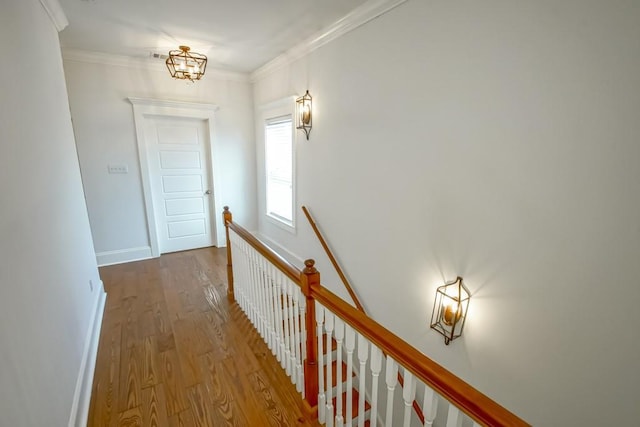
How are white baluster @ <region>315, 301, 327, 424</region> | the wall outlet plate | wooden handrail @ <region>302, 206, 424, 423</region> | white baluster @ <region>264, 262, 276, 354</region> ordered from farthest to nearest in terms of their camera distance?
the wall outlet plate, wooden handrail @ <region>302, 206, 424, 423</region>, white baluster @ <region>264, 262, 276, 354</region>, white baluster @ <region>315, 301, 327, 424</region>

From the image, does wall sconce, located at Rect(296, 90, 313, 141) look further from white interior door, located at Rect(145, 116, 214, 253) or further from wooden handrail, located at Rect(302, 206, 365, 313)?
white interior door, located at Rect(145, 116, 214, 253)

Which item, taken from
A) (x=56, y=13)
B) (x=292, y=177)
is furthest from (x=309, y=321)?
(x=56, y=13)

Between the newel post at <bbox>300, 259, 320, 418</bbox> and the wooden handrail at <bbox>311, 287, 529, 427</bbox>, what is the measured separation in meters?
0.27

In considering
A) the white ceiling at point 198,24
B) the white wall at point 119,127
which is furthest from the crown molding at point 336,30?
the white wall at point 119,127

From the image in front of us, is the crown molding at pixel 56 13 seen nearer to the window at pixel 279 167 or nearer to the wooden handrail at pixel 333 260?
the window at pixel 279 167

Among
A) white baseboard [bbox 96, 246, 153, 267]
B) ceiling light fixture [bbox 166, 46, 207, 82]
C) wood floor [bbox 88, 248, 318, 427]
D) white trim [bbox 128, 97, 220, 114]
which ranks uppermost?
ceiling light fixture [bbox 166, 46, 207, 82]

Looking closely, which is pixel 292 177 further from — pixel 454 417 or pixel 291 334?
pixel 454 417

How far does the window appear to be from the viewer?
12.9 ft

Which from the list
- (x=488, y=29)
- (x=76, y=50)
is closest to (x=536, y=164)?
(x=488, y=29)

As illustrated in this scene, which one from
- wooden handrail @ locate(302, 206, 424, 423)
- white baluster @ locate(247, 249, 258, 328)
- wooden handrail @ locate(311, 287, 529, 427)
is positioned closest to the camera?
wooden handrail @ locate(311, 287, 529, 427)

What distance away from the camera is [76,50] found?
10.7 feet

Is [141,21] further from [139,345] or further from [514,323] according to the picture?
[514,323]

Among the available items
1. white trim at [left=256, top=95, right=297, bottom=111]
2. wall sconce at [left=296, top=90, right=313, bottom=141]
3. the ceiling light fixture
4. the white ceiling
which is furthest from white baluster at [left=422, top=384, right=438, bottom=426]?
the ceiling light fixture

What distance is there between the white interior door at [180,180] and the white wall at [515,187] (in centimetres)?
272
